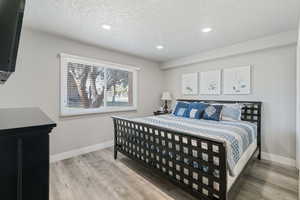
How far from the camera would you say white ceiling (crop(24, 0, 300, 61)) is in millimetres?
1898

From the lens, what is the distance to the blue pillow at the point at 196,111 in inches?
123

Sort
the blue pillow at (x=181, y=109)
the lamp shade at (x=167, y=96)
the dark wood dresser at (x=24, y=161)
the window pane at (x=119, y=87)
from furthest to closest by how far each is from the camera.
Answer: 1. the lamp shade at (x=167, y=96)
2. the window pane at (x=119, y=87)
3. the blue pillow at (x=181, y=109)
4. the dark wood dresser at (x=24, y=161)

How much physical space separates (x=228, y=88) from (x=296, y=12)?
173 cm

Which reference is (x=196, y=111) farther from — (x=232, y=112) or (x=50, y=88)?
(x=50, y=88)

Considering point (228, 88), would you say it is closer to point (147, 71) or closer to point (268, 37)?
point (268, 37)

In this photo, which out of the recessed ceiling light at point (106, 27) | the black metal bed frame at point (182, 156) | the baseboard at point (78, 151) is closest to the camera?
the black metal bed frame at point (182, 156)

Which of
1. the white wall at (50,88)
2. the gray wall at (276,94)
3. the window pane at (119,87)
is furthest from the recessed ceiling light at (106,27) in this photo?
the gray wall at (276,94)

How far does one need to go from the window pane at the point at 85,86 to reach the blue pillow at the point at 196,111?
2.12 metres

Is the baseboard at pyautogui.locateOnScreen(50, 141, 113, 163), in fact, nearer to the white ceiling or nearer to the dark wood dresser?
the white ceiling

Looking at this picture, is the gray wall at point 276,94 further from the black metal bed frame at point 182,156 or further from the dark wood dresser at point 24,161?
the dark wood dresser at point 24,161

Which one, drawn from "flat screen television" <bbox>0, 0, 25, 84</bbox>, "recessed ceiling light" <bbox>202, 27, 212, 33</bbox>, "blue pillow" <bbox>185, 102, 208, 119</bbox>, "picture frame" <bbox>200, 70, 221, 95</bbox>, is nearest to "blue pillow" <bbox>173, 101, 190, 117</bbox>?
"blue pillow" <bbox>185, 102, 208, 119</bbox>

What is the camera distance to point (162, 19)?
225 cm

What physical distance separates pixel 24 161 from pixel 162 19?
7.67ft

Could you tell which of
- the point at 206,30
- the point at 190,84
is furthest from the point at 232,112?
the point at 206,30
